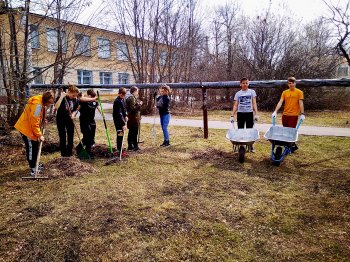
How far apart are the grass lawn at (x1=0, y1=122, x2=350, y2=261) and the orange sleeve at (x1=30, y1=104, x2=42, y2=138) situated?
914mm

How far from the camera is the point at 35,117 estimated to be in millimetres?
4891

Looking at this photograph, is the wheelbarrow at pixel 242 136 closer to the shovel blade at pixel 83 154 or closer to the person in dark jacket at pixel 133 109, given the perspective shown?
the person in dark jacket at pixel 133 109

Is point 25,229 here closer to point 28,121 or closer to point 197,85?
point 28,121

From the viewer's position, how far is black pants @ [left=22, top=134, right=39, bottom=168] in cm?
510

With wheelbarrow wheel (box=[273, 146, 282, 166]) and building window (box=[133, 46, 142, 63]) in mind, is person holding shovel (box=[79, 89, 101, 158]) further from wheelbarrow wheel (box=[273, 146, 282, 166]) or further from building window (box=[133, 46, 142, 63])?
building window (box=[133, 46, 142, 63])

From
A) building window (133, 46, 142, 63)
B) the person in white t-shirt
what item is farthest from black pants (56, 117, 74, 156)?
building window (133, 46, 142, 63)

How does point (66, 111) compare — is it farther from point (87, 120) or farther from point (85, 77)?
point (85, 77)

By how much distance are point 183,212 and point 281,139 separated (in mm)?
3046

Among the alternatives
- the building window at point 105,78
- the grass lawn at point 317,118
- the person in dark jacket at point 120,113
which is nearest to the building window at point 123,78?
the building window at point 105,78

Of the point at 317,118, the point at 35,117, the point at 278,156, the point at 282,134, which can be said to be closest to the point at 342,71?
the point at 317,118

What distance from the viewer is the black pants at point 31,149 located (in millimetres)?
5098

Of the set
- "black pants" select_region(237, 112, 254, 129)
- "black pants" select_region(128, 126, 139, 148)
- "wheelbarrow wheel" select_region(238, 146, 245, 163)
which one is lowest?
"wheelbarrow wheel" select_region(238, 146, 245, 163)

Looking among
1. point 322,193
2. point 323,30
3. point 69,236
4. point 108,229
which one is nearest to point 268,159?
point 322,193

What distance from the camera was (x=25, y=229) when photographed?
3377 millimetres
